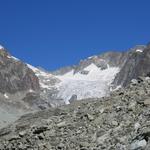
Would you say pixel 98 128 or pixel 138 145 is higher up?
pixel 98 128

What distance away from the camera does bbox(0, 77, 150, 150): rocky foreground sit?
13.6 m

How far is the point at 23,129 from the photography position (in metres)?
18.4

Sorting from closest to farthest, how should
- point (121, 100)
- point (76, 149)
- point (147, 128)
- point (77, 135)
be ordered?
point (147, 128)
point (76, 149)
point (77, 135)
point (121, 100)

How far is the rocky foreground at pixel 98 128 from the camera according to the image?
44.8ft

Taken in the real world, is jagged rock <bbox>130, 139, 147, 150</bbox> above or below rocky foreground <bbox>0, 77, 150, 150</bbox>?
below

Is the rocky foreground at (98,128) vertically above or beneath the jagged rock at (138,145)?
above

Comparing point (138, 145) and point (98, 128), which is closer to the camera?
point (138, 145)

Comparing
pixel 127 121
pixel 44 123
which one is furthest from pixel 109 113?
pixel 44 123

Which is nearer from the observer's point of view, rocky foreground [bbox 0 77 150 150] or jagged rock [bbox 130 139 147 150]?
jagged rock [bbox 130 139 147 150]

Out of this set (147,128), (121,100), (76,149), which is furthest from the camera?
(121,100)

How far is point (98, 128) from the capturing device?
15.3m

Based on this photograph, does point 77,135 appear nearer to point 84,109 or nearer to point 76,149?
point 76,149

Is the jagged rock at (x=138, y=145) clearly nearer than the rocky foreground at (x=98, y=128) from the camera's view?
Yes

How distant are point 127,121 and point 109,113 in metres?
1.42
